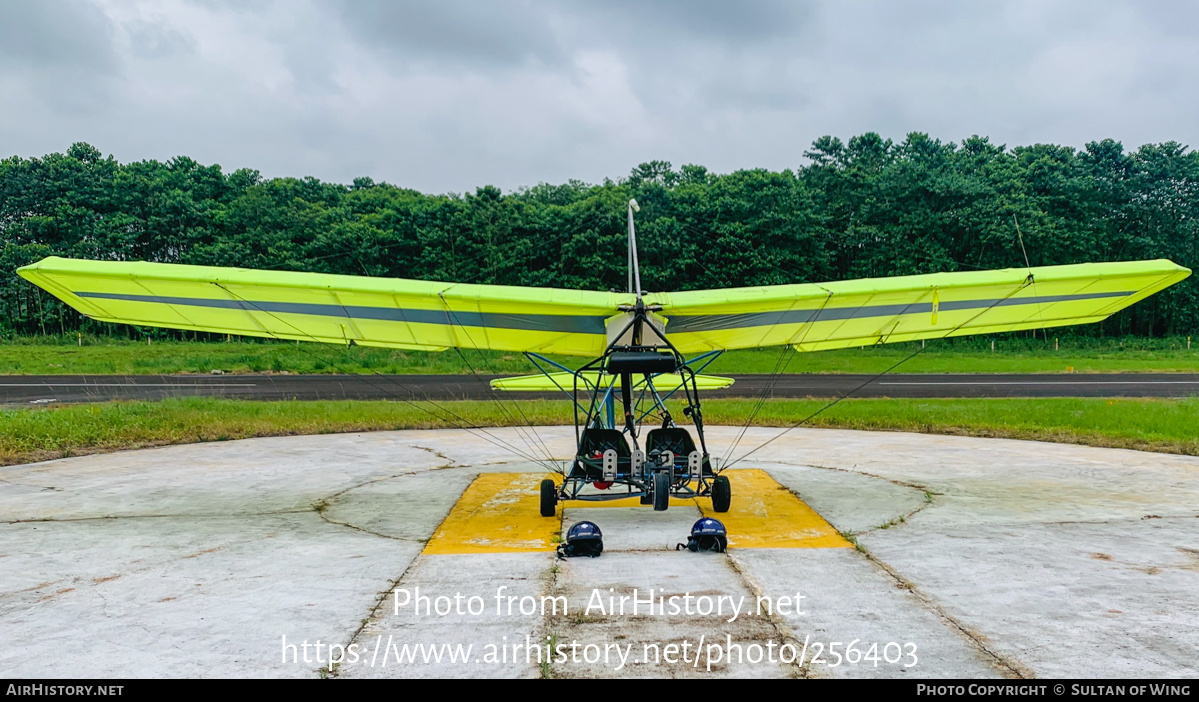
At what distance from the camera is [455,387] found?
80.7 feet

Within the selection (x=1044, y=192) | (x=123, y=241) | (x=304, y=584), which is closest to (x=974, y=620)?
(x=304, y=584)

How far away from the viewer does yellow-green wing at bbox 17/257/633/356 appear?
691 cm

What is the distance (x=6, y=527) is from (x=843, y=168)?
54129mm

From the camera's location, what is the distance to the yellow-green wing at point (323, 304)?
691 centimetres

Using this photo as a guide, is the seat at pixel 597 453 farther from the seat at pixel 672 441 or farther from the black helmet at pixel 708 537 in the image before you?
the black helmet at pixel 708 537

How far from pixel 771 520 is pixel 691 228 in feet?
126

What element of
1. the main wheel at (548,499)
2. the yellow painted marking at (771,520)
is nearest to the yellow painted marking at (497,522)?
the main wheel at (548,499)

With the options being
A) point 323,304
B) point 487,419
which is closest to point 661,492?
point 323,304

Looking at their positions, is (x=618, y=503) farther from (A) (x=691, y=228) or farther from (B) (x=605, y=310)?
(A) (x=691, y=228)

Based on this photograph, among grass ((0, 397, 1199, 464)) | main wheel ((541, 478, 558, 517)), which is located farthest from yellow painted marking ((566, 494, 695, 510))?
grass ((0, 397, 1199, 464))

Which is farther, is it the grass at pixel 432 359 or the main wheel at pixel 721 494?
the grass at pixel 432 359

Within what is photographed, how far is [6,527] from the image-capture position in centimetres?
728

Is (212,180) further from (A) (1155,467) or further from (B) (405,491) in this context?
(A) (1155,467)

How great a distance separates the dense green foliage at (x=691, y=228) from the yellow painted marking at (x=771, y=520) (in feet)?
108
